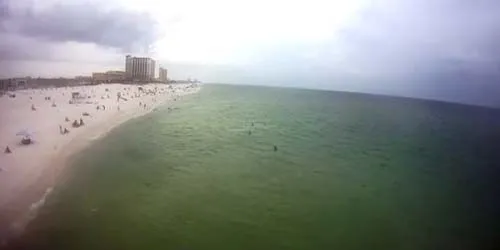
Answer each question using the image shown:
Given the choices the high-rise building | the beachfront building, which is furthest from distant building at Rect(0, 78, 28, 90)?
the high-rise building

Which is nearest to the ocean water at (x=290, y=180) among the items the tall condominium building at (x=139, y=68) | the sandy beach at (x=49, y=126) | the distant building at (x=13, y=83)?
the sandy beach at (x=49, y=126)

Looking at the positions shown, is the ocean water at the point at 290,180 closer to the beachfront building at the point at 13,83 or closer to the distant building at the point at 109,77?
the distant building at the point at 109,77

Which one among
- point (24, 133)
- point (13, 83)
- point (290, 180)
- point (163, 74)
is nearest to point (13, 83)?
point (13, 83)

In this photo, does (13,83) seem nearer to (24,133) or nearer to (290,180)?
(24,133)

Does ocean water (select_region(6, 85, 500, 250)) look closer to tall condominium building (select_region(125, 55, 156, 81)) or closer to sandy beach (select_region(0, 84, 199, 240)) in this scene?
sandy beach (select_region(0, 84, 199, 240))

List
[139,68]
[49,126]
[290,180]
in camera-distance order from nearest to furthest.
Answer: [290,180]
[139,68]
[49,126]

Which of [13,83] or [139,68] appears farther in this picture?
[13,83]
